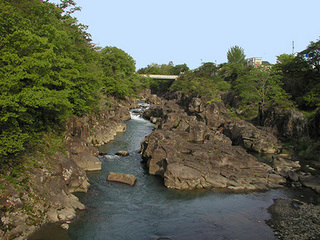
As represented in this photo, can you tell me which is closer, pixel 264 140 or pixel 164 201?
pixel 164 201

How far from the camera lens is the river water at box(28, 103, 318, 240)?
17547mm

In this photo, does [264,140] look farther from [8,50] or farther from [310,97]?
[8,50]

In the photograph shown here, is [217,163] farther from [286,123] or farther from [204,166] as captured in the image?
[286,123]

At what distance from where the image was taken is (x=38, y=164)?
768 inches

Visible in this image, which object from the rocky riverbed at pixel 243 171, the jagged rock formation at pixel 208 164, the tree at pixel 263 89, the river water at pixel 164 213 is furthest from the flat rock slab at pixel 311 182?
the tree at pixel 263 89

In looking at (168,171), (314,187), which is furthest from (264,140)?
(168,171)

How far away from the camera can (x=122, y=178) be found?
2600 centimetres

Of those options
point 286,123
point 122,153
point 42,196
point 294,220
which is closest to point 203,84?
point 286,123

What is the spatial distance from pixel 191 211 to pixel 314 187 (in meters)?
14.9

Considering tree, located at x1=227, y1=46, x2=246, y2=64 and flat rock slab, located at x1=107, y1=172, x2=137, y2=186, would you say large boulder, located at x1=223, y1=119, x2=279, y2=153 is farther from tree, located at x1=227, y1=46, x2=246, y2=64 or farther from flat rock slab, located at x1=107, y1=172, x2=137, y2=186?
tree, located at x1=227, y1=46, x2=246, y2=64

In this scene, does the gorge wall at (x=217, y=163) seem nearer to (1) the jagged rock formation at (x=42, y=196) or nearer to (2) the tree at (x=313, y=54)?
(1) the jagged rock formation at (x=42, y=196)

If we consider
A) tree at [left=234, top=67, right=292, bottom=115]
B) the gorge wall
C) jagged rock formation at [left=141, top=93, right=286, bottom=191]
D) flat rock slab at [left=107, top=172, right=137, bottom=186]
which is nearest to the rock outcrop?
the gorge wall

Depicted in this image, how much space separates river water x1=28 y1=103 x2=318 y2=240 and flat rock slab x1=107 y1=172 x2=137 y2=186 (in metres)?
0.50

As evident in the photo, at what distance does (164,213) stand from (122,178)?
281 inches
